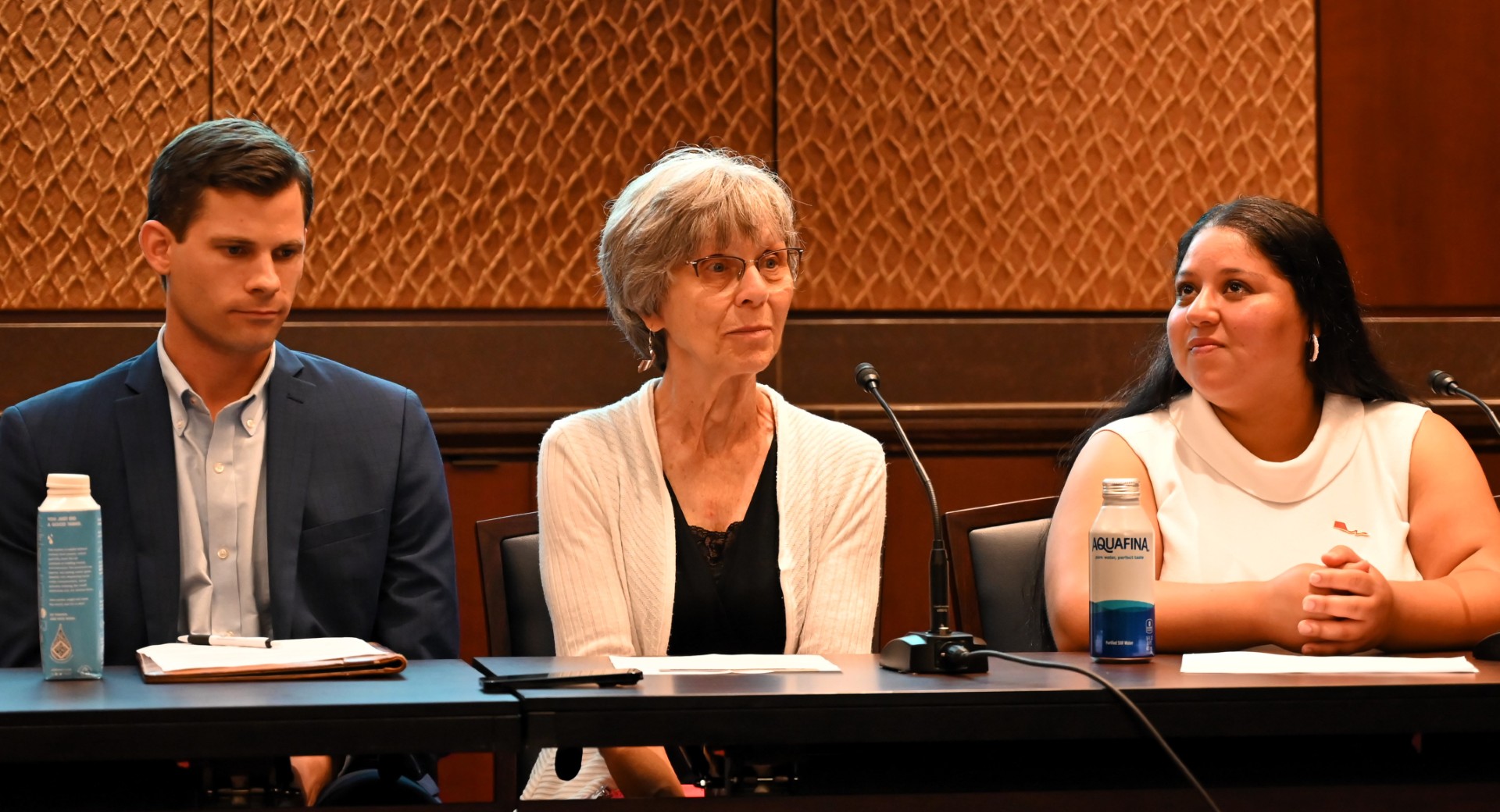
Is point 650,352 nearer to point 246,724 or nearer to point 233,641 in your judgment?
point 233,641

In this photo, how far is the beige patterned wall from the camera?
351cm

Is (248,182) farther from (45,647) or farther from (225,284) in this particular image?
(45,647)

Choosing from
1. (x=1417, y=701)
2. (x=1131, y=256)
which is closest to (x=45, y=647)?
(x=1417, y=701)

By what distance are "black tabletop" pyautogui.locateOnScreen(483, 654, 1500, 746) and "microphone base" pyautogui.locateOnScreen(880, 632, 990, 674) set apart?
0.01m

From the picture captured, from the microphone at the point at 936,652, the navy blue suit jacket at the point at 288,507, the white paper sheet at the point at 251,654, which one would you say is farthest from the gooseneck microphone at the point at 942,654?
the navy blue suit jacket at the point at 288,507

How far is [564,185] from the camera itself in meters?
3.65

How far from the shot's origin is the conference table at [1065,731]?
4.66 ft

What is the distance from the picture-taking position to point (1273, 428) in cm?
242

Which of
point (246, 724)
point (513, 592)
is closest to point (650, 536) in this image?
point (513, 592)

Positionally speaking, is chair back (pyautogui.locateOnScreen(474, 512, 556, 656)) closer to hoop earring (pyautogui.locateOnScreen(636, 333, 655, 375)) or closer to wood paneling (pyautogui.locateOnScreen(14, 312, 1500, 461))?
hoop earring (pyautogui.locateOnScreen(636, 333, 655, 375))

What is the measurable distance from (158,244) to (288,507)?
47 centimetres

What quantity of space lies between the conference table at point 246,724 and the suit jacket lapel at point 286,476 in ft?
2.42

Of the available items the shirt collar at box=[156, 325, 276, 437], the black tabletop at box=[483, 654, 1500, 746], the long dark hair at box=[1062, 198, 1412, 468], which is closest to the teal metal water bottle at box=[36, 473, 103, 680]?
the black tabletop at box=[483, 654, 1500, 746]

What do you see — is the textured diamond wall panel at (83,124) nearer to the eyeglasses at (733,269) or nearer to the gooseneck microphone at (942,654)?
the eyeglasses at (733,269)
